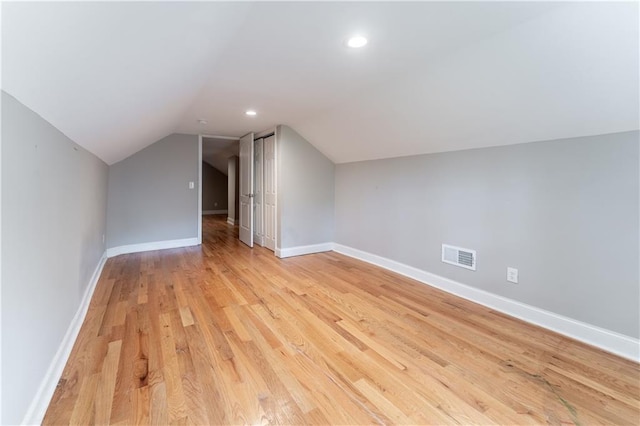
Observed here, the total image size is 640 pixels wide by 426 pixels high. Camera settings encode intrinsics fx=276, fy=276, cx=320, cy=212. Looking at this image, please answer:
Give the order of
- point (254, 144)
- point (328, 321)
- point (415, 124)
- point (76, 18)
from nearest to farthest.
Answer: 1. point (76, 18)
2. point (328, 321)
3. point (415, 124)
4. point (254, 144)

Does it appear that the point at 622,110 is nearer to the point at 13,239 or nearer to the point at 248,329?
the point at 248,329

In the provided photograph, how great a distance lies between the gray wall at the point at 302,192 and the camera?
4.22 meters

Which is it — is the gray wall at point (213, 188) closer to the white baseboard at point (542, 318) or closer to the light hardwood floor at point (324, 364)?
the light hardwood floor at point (324, 364)

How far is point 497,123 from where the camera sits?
2301mm

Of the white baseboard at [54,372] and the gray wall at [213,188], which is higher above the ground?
the gray wall at [213,188]

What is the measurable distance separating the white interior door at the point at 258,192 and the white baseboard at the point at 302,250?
82cm

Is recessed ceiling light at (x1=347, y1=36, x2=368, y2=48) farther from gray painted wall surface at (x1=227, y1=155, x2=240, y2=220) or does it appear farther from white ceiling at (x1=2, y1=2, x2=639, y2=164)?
gray painted wall surface at (x1=227, y1=155, x2=240, y2=220)

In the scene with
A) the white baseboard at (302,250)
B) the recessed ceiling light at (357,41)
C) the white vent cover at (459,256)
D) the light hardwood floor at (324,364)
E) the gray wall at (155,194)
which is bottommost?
the light hardwood floor at (324,364)

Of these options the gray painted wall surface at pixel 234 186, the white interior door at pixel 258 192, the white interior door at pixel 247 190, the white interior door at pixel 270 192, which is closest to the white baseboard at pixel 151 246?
Result: the white interior door at pixel 247 190

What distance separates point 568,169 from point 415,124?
4.22 feet

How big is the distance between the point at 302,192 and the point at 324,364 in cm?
296

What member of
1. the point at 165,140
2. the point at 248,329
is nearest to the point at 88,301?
the point at 248,329

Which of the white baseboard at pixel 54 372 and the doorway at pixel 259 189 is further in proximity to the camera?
the doorway at pixel 259 189

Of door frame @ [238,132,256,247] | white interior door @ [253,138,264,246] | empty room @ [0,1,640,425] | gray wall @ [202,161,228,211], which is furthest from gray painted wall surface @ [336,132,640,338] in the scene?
gray wall @ [202,161,228,211]
